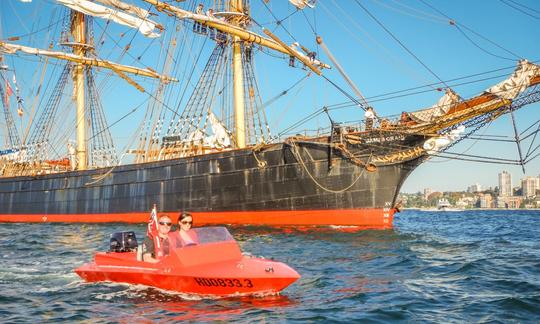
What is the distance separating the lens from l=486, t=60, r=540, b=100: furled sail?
1978 centimetres

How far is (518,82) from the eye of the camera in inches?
789

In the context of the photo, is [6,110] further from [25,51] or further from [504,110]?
[504,110]

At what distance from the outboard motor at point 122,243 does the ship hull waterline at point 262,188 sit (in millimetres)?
13298

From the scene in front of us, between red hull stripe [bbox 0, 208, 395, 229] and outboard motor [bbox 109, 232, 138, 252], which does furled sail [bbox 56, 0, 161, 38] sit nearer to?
red hull stripe [bbox 0, 208, 395, 229]

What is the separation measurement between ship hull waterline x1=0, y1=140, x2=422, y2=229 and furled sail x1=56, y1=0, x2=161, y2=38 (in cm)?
1174

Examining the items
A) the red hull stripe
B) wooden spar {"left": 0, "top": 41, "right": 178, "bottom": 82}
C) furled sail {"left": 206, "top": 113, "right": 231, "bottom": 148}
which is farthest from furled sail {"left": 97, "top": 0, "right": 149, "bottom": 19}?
the red hull stripe

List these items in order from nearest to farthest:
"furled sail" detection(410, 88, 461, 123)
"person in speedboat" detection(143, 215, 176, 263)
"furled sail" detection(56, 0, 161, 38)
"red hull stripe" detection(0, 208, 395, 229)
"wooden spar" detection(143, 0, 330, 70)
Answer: "person in speedboat" detection(143, 215, 176, 263) → "furled sail" detection(410, 88, 461, 123) → "red hull stripe" detection(0, 208, 395, 229) → "wooden spar" detection(143, 0, 330, 70) → "furled sail" detection(56, 0, 161, 38)

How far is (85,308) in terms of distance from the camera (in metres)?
8.27

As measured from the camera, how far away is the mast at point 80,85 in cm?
3769

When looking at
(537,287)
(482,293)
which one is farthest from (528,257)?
(482,293)

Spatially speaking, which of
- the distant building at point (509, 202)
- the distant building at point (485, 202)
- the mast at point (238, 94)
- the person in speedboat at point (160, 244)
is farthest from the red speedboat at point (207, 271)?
the distant building at point (509, 202)

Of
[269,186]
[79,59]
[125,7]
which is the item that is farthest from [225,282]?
[79,59]

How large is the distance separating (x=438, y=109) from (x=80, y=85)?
28.6 meters

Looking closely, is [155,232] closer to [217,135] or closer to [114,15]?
[217,135]
